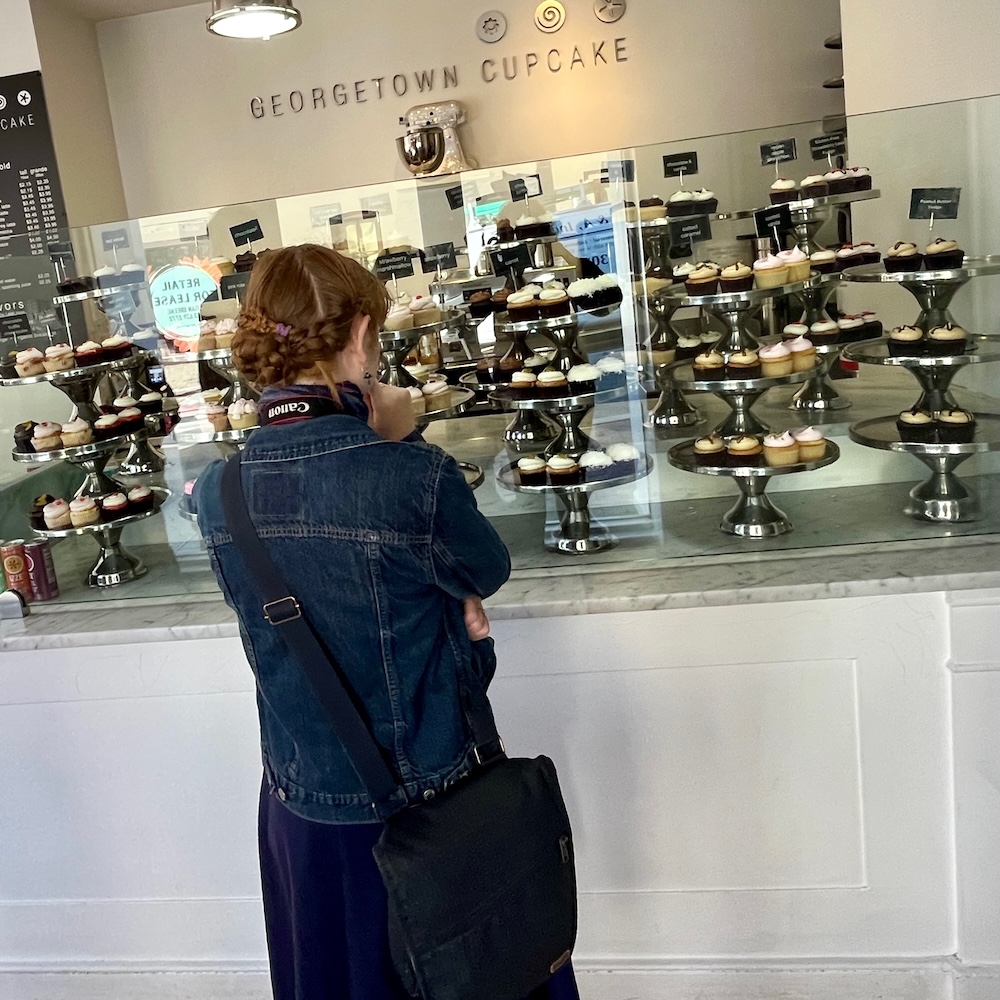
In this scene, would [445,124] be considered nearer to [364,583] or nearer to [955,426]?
[955,426]

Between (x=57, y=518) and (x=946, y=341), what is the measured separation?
2057 millimetres

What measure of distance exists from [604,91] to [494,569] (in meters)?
4.49

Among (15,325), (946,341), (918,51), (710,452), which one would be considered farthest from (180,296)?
(918,51)

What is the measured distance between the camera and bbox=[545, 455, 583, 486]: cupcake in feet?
7.68

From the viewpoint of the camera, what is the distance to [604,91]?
5.28m

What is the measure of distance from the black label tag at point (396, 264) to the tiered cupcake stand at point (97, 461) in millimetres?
600

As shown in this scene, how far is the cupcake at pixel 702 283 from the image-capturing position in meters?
2.27

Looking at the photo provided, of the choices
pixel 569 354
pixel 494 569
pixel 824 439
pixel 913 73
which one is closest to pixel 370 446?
pixel 494 569

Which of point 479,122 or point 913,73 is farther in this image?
point 479,122

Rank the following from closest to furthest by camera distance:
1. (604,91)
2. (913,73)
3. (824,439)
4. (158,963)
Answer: (824,439)
(158,963)
(913,73)
(604,91)

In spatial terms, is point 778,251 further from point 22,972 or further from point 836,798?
point 22,972

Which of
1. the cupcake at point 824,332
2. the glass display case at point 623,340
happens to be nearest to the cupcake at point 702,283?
the glass display case at point 623,340

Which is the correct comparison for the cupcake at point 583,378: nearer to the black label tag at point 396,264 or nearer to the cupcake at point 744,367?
the cupcake at point 744,367

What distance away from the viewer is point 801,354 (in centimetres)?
226
